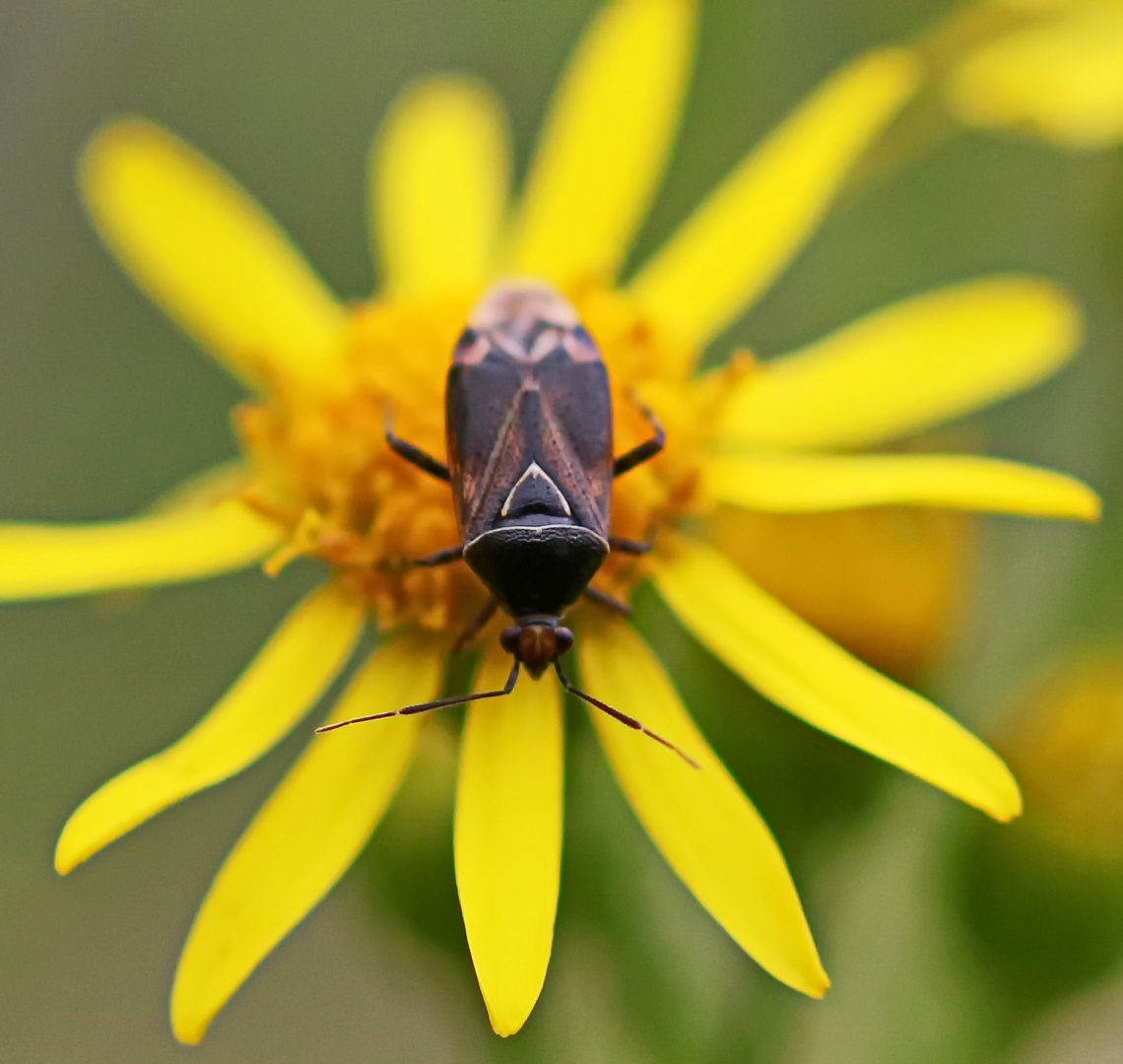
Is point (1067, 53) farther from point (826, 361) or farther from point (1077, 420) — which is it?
point (1077, 420)

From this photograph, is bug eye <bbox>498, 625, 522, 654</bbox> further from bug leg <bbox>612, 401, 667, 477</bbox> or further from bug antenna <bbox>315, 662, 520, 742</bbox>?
bug leg <bbox>612, 401, 667, 477</bbox>

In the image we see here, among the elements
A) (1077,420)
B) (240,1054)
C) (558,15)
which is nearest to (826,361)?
(1077,420)

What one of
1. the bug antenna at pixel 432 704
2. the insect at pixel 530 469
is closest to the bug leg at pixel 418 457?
the insect at pixel 530 469

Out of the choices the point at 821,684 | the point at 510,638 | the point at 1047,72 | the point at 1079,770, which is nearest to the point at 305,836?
the point at 510,638

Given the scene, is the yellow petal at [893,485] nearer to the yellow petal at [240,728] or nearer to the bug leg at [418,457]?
the bug leg at [418,457]

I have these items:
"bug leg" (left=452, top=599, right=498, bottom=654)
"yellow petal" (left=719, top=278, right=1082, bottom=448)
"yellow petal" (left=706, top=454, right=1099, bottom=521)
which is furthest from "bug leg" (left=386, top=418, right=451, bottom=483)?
"yellow petal" (left=719, top=278, right=1082, bottom=448)

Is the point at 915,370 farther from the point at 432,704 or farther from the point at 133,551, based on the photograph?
the point at 133,551
